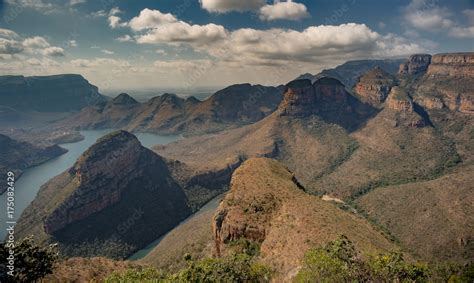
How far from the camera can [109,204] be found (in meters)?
135

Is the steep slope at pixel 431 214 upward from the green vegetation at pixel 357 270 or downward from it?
downward

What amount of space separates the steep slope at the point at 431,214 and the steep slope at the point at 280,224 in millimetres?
36093

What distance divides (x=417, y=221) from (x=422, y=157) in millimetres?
78106

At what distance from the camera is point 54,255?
1540 inches

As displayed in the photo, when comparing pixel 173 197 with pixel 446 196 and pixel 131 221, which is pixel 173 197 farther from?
pixel 446 196

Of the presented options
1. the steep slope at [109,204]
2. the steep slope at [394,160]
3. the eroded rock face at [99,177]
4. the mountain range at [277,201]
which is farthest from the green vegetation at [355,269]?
the eroded rock face at [99,177]

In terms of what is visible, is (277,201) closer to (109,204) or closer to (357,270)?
(357,270)

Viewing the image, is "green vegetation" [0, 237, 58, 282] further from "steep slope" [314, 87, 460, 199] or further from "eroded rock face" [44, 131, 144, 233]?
"steep slope" [314, 87, 460, 199]

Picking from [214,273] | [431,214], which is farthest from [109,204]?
[431,214]

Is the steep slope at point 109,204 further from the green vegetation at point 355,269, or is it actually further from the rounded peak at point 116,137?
the green vegetation at point 355,269

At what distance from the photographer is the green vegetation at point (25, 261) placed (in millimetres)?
34031

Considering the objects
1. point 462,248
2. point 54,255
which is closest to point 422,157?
point 462,248

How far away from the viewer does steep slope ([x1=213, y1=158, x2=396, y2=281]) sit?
170 ft

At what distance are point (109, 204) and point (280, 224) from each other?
3921 inches
